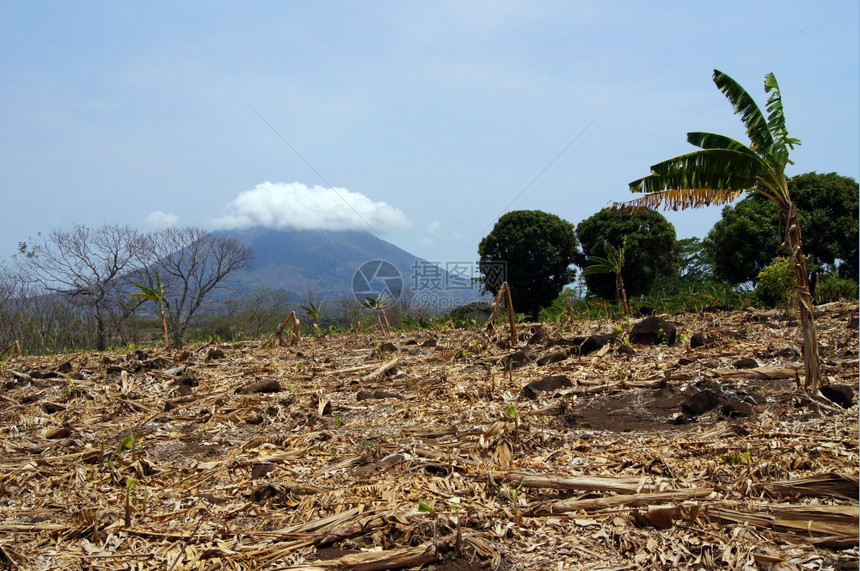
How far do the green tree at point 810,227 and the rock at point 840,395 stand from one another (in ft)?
58.8

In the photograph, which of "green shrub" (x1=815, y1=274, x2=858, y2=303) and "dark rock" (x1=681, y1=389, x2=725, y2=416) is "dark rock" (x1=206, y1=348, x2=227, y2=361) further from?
"green shrub" (x1=815, y1=274, x2=858, y2=303)

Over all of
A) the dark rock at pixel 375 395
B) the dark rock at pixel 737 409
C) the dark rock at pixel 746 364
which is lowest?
the dark rock at pixel 375 395

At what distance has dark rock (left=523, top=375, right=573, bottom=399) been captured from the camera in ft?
25.8

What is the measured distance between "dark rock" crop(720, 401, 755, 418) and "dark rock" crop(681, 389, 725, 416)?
17 centimetres

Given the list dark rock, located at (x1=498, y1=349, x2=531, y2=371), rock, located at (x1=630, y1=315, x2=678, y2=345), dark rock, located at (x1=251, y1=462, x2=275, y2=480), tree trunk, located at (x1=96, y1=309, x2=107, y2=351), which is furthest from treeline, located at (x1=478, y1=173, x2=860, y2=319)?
tree trunk, located at (x1=96, y1=309, x2=107, y2=351)

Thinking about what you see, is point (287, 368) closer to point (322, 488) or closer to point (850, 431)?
point (322, 488)

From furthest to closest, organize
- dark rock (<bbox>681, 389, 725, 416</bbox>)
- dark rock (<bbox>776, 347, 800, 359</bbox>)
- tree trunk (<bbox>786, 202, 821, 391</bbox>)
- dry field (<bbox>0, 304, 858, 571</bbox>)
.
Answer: dark rock (<bbox>776, 347, 800, 359</bbox>) < tree trunk (<bbox>786, 202, 821, 391</bbox>) < dark rock (<bbox>681, 389, 725, 416</bbox>) < dry field (<bbox>0, 304, 858, 571</bbox>)

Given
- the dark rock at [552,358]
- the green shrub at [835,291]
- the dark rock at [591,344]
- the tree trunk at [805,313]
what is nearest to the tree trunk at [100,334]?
the dark rock at [552,358]

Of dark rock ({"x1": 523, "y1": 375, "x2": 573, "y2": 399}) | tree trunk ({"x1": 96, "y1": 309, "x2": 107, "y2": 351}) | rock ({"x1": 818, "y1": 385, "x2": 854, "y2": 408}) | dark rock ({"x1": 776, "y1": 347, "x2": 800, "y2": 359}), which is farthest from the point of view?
tree trunk ({"x1": 96, "y1": 309, "x2": 107, "y2": 351})

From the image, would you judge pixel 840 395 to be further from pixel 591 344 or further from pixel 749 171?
pixel 591 344

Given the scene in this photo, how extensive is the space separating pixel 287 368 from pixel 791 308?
10.0 m

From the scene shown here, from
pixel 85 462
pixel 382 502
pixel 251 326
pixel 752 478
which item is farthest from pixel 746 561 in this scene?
pixel 251 326

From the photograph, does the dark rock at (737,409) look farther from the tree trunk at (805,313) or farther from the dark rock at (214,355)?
the dark rock at (214,355)

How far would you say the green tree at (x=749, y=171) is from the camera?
7.06 m
